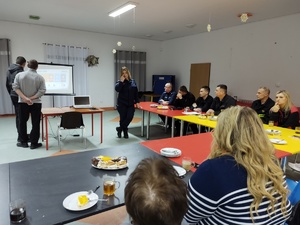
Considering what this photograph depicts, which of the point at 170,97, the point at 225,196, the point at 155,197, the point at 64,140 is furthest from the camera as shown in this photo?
the point at 170,97

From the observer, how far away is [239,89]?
6.39 m

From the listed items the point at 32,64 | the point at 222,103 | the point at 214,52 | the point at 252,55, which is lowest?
the point at 222,103

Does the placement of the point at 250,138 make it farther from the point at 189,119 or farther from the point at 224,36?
the point at 224,36

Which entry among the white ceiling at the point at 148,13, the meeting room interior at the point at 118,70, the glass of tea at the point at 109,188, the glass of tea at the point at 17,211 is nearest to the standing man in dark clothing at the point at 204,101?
the meeting room interior at the point at 118,70

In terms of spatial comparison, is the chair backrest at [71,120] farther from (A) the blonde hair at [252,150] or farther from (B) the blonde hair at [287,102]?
(B) the blonde hair at [287,102]

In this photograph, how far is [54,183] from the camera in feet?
4.61

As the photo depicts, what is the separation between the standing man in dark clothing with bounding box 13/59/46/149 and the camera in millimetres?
3852

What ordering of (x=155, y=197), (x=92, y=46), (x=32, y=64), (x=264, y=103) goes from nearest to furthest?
(x=155, y=197) < (x=32, y=64) < (x=264, y=103) < (x=92, y=46)

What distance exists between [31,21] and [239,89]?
20.8 ft

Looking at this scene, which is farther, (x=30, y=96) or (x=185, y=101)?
(x=185, y=101)

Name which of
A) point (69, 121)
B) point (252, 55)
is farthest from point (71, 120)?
point (252, 55)

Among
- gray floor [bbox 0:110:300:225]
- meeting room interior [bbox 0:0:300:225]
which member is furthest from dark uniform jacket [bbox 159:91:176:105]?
gray floor [bbox 0:110:300:225]

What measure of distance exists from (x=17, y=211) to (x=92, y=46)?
744cm

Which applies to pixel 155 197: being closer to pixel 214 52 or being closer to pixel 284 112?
pixel 284 112
